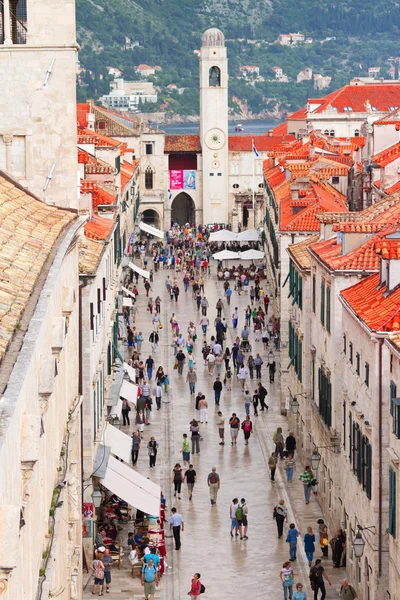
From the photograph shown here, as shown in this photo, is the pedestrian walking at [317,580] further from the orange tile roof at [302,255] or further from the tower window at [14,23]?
the orange tile roof at [302,255]

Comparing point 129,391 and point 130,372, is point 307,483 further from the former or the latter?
point 130,372

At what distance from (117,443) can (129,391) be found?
29.8ft

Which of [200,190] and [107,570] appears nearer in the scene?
[107,570]

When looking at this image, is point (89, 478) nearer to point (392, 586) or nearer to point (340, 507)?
point (340, 507)

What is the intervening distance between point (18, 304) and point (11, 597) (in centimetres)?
556

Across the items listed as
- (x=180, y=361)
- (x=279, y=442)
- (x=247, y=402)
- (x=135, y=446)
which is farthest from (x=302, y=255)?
(x=180, y=361)

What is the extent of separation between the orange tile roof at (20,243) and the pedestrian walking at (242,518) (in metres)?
10.1

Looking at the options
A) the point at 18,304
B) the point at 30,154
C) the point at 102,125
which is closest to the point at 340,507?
the point at 30,154

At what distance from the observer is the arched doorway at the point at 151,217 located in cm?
13538

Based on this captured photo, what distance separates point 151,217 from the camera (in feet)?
447

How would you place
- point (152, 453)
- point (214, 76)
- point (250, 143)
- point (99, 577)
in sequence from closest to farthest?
point (99, 577), point (152, 453), point (250, 143), point (214, 76)

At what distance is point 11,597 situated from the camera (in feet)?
50.7

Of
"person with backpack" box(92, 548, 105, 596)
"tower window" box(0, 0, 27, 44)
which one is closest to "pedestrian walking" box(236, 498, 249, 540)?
"person with backpack" box(92, 548, 105, 596)

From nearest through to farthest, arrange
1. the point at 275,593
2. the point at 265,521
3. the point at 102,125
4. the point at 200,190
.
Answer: the point at 275,593 → the point at 265,521 → the point at 102,125 → the point at 200,190
